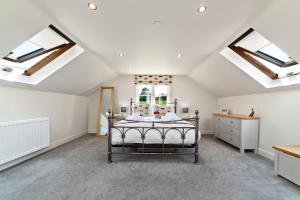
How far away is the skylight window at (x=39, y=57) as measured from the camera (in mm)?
2651

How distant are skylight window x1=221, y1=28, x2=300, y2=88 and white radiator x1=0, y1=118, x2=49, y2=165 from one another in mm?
4167

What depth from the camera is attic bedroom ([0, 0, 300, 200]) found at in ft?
6.60

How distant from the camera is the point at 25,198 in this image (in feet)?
6.22

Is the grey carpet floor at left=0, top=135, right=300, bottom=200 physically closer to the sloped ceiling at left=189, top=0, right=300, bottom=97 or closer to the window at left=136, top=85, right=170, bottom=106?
the sloped ceiling at left=189, top=0, right=300, bottom=97

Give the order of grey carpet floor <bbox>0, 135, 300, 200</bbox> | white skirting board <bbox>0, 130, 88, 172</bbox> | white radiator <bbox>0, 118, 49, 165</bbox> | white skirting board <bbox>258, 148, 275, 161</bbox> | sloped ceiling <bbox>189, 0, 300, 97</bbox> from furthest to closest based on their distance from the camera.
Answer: white skirting board <bbox>258, 148, 275, 161</bbox> → white skirting board <bbox>0, 130, 88, 172</bbox> → white radiator <bbox>0, 118, 49, 165</bbox> → grey carpet floor <bbox>0, 135, 300, 200</bbox> → sloped ceiling <bbox>189, 0, 300, 97</bbox>

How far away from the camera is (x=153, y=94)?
5988 millimetres

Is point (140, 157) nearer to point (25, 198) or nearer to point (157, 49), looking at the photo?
point (25, 198)

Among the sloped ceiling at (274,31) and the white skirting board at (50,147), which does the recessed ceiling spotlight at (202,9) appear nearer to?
the sloped ceiling at (274,31)

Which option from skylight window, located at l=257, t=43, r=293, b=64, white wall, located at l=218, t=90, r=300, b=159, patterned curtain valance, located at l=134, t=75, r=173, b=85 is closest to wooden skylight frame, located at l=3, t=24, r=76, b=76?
patterned curtain valance, located at l=134, t=75, r=173, b=85

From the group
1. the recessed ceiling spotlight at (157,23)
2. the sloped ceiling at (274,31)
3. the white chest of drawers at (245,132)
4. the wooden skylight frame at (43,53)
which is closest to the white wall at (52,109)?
the wooden skylight frame at (43,53)

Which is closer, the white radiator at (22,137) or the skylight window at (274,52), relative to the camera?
the white radiator at (22,137)

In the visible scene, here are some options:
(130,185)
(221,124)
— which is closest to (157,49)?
(130,185)

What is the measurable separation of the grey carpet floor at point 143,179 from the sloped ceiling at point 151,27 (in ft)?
5.23

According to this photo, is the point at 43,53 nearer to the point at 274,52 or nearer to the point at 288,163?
the point at 274,52
